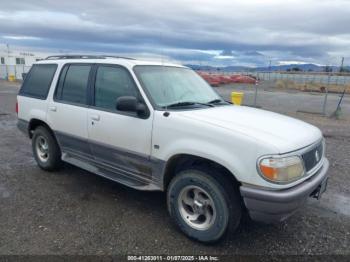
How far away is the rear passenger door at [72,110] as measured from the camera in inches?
168

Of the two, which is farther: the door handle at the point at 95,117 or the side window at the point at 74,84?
the side window at the point at 74,84

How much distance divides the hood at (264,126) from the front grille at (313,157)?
0.09 m

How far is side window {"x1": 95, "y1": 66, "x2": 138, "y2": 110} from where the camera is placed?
3773mm

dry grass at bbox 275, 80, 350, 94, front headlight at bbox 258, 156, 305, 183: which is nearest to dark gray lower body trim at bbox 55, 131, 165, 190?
front headlight at bbox 258, 156, 305, 183

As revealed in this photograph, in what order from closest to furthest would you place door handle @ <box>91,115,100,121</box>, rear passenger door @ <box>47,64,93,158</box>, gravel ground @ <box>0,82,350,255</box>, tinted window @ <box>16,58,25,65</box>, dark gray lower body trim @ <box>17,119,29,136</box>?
gravel ground @ <box>0,82,350,255</box>, door handle @ <box>91,115,100,121</box>, rear passenger door @ <box>47,64,93,158</box>, dark gray lower body trim @ <box>17,119,29,136</box>, tinted window @ <box>16,58,25,65</box>

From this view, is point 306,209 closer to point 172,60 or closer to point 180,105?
point 180,105

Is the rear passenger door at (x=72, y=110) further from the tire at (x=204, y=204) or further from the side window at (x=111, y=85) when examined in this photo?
the tire at (x=204, y=204)

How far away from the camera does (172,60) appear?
4.89 meters

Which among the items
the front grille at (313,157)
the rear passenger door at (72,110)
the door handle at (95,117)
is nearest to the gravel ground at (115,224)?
the rear passenger door at (72,110)

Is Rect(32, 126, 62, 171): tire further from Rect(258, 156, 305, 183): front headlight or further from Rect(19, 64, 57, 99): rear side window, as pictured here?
Rect(258, 156, 305, 183): front headlight

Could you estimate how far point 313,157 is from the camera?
10.6 feet

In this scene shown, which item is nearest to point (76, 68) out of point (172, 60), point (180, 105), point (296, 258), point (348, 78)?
point (172, 60)

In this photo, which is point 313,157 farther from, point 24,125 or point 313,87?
point 313,87

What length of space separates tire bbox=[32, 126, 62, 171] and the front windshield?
2.14 meters
